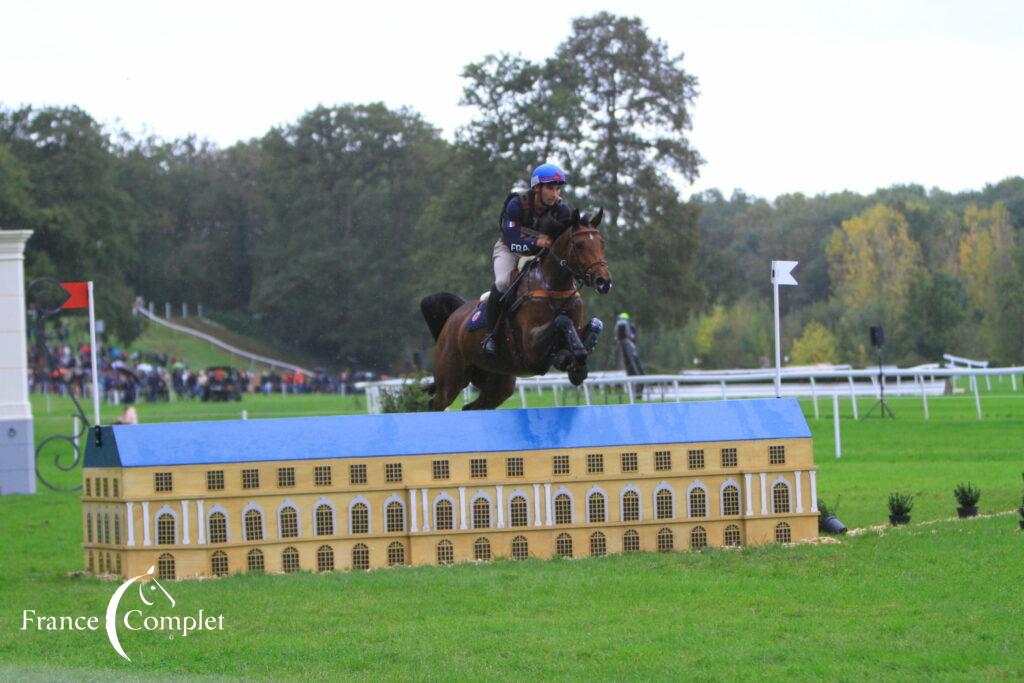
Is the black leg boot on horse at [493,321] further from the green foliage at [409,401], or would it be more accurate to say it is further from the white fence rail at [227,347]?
the white fence rail at [227,347]

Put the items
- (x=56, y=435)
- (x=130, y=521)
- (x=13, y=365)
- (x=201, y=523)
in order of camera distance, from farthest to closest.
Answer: (x=56, y=435), (x=13, y=365), (x=201, y=523), (x=130, y=521)

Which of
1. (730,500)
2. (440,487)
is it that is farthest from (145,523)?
(730,500)

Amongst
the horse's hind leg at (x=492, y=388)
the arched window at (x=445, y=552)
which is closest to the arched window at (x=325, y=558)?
the arched window at (x=445, y=552)

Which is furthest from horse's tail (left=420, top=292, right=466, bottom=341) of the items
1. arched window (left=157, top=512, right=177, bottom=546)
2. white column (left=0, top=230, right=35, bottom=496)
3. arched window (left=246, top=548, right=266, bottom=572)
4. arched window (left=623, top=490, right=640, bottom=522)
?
white column (left=0, top=230, right=35, bottom=496)

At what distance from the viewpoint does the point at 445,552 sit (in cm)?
973

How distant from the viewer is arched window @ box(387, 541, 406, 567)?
31.8ft

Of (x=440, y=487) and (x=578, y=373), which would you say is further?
(x=578, y=373)

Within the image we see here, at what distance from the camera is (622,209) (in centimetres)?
4619

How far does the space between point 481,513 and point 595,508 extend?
789 mm

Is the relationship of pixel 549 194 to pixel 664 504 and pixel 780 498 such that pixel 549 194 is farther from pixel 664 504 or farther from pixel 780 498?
pixel 780 498

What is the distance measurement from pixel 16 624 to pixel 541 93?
3923 centimetres

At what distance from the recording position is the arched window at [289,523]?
955 centimetres

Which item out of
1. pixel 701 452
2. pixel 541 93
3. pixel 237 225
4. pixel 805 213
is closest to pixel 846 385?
pixel 541 93

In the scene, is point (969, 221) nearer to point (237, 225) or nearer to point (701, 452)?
point (701, 452)
